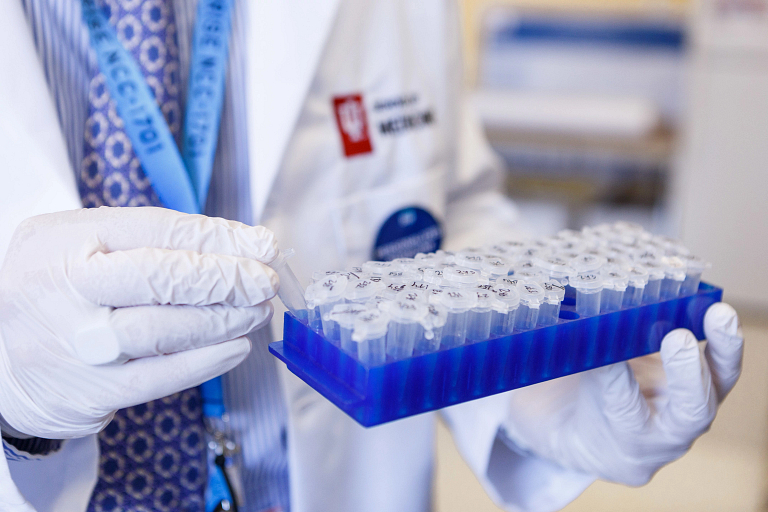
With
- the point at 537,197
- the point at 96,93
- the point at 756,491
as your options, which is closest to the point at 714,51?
the point at 537,197

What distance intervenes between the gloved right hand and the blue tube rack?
0.06 meters

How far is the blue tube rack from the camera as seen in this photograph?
44 centimetres

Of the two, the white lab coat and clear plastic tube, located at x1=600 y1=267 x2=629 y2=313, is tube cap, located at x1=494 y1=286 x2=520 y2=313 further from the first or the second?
the white lab coat

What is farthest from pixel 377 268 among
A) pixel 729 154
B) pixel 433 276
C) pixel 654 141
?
pixel 654 141

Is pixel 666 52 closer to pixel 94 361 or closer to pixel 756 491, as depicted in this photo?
pixel 756 491

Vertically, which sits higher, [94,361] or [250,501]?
[94,361]

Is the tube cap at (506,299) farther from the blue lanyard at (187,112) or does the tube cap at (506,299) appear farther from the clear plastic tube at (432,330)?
the blue lanyard at (187,112)

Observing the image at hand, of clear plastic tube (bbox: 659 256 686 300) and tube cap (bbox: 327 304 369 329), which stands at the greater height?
tube cap (bbox: 327 304 369 329)

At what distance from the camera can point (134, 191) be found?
63 centimetres

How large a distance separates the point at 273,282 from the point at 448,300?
14 centimetres

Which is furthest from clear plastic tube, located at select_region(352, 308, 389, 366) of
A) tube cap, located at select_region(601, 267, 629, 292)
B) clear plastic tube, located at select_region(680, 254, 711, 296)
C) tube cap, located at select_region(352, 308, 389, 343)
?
clear plastic tube, located at select_region(680, 254, 711, 296)

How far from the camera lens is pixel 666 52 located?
3061 mm

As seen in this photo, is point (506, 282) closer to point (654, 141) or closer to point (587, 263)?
point (587, 263)

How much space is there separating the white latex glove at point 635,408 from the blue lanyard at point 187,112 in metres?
0.39
